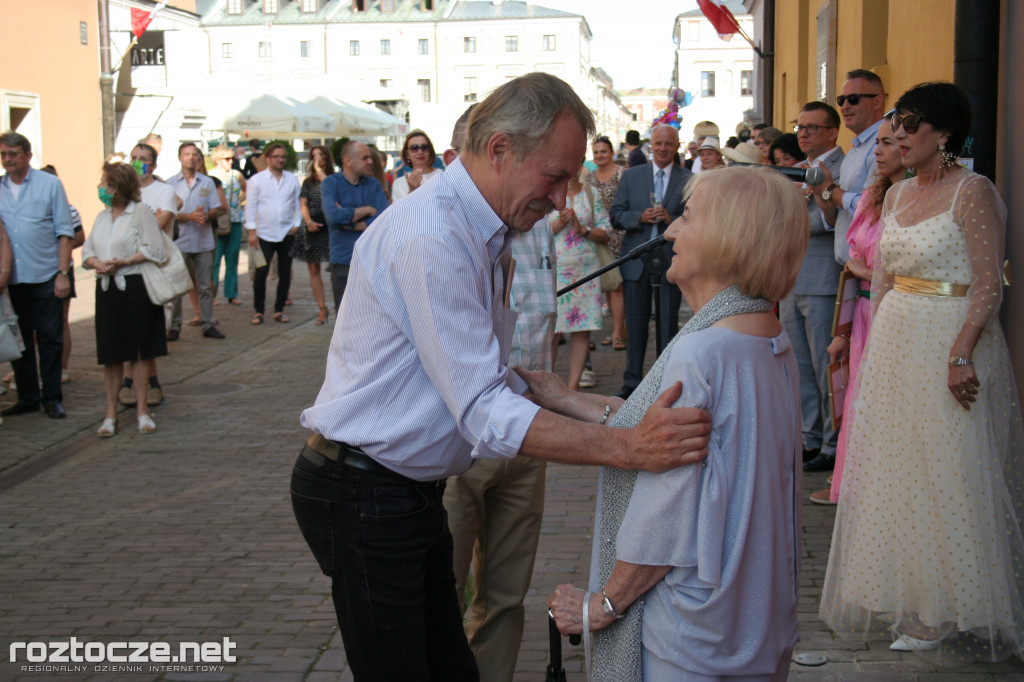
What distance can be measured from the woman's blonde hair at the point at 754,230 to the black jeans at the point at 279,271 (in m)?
11.8

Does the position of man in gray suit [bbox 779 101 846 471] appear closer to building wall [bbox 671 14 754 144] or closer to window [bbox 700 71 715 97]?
building wall [bbox 671 14 754 144]

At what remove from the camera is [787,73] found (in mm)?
15562

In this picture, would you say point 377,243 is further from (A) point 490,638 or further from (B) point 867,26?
(B) point 867,26

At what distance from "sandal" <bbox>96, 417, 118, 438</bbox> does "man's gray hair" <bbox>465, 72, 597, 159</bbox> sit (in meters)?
6.44

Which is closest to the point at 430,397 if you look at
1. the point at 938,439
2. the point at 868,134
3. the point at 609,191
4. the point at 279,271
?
A: the point at 938,439

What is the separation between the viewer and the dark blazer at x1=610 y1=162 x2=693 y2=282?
8648mm

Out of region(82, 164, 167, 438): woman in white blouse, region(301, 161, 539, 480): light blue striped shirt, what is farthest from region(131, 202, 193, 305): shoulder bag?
region(301, 161, 539, 480): light blue striped shirt

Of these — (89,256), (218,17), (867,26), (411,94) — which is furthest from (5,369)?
(218,17)

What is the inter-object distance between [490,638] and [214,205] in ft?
33.7

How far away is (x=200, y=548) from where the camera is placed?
565 centimetres

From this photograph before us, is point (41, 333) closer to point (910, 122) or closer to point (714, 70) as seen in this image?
point (910, 122)

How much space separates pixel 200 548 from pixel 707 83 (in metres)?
65.3

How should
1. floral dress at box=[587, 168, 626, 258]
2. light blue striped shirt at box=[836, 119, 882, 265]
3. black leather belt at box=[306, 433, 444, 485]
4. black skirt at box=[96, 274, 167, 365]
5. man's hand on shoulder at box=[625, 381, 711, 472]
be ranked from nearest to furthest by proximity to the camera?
man's hand on shoulder at box=[625, 381, 711, 472] < black leather belt at box=[306, 433, 444, 485] < light blue striped shirt at box=[836, 119, 882, 265] < black skirt at box=[96, 274, 167, 365] < floral dress at box=[587, 168, 626, 258]

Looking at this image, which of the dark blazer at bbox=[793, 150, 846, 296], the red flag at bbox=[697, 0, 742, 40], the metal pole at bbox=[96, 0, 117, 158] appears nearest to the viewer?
the dark blazer at bbox=[793, 150, 846, 296]
